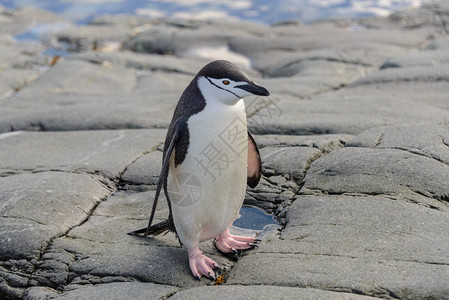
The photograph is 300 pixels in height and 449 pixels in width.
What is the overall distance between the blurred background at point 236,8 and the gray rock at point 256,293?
49.2 ft

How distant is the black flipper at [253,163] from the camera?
3331mm

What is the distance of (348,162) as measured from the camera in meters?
3.94

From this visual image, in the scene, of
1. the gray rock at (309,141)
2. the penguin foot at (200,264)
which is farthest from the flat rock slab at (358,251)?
the gray rock at (309,141)

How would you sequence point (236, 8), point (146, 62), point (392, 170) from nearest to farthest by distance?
point (392, 170)
point (146, 62)
point (236, 8)

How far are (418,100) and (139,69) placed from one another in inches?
177

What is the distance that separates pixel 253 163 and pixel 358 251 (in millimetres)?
799

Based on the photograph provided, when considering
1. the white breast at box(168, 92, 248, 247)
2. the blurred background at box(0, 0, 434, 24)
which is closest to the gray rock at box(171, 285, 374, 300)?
the white breast at box(168, 92, 248, 247)

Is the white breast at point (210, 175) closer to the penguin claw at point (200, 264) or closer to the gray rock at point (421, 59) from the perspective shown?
the penguin claw at point (200, 264)

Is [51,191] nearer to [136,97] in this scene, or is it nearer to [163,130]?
[163,130]

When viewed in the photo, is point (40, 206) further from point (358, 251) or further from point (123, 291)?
point (358, 251)

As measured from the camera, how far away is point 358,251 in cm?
297

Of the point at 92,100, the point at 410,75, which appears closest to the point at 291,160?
the point at 410,75

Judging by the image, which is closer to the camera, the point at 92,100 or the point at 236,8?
the point at 92,100

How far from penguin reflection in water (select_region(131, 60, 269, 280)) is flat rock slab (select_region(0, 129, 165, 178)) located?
138 centimetres
